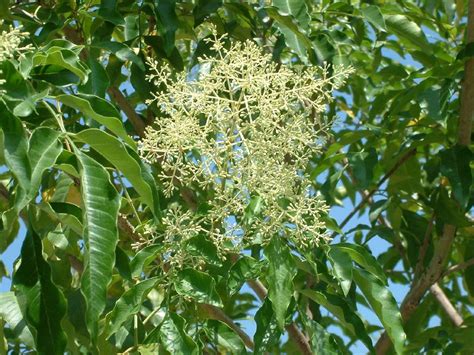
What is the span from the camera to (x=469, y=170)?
201 cm

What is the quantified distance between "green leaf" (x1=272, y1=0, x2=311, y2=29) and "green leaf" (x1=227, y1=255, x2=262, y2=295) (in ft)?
1.92

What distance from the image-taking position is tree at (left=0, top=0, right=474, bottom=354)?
4.07 feet

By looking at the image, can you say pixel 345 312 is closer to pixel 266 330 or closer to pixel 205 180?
pixel 266 330

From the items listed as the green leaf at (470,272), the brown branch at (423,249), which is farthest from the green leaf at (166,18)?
the green leaf at (470,272)

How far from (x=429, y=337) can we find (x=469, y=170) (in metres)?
0.38

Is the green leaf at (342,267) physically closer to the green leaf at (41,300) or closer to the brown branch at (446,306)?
the green leaf at (41,300)

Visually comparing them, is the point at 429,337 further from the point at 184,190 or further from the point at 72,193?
the point at 72,193

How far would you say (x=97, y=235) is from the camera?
1.15m

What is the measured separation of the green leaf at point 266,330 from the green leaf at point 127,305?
0.17m

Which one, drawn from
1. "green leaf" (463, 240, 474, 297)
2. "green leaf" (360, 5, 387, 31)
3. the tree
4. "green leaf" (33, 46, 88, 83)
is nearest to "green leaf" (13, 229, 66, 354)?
the tree

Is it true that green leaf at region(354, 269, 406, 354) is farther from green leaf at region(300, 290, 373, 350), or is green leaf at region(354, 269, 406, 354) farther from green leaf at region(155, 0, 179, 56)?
green leaf at region(155, 0, 179, 56)

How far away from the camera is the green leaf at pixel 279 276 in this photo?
1.35 m

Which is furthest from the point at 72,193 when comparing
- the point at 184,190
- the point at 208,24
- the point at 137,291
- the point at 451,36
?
the point at 451,36

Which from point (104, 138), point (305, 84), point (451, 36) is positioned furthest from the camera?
point (451, 36)
